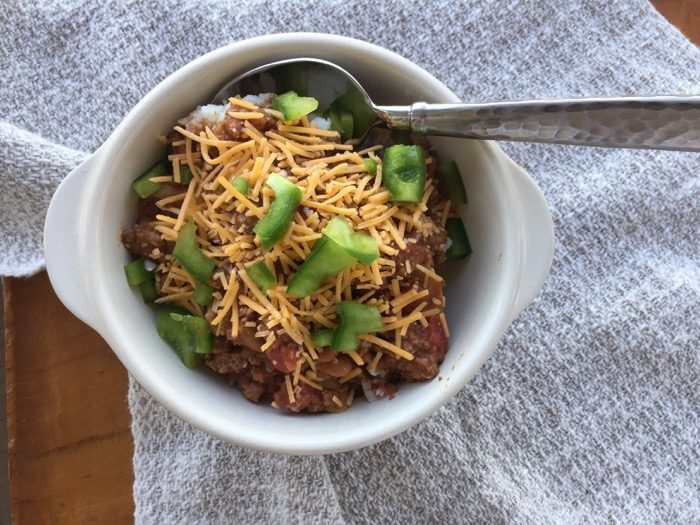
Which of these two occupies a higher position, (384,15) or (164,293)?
(384,15)

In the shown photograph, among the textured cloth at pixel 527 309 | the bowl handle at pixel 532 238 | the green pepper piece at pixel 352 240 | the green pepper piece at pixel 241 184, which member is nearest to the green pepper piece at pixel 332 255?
the green pepper piece at pixel 352 240

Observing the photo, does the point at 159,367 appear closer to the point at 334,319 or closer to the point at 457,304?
the point at 334,319

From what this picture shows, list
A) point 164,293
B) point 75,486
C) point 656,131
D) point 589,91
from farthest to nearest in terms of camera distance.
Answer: point 589,91, point 75,486, point 164,293, point 656,131

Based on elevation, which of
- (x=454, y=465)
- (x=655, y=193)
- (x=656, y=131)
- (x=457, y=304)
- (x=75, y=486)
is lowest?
(x=75, y=486)

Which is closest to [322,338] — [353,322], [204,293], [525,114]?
[353,322]

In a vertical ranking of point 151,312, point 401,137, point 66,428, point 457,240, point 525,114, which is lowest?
point 66,428

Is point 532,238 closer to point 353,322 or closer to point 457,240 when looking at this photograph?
point 457,240

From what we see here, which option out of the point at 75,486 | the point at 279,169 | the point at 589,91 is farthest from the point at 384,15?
the point at 75,486

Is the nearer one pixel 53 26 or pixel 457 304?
pixel 457 304
